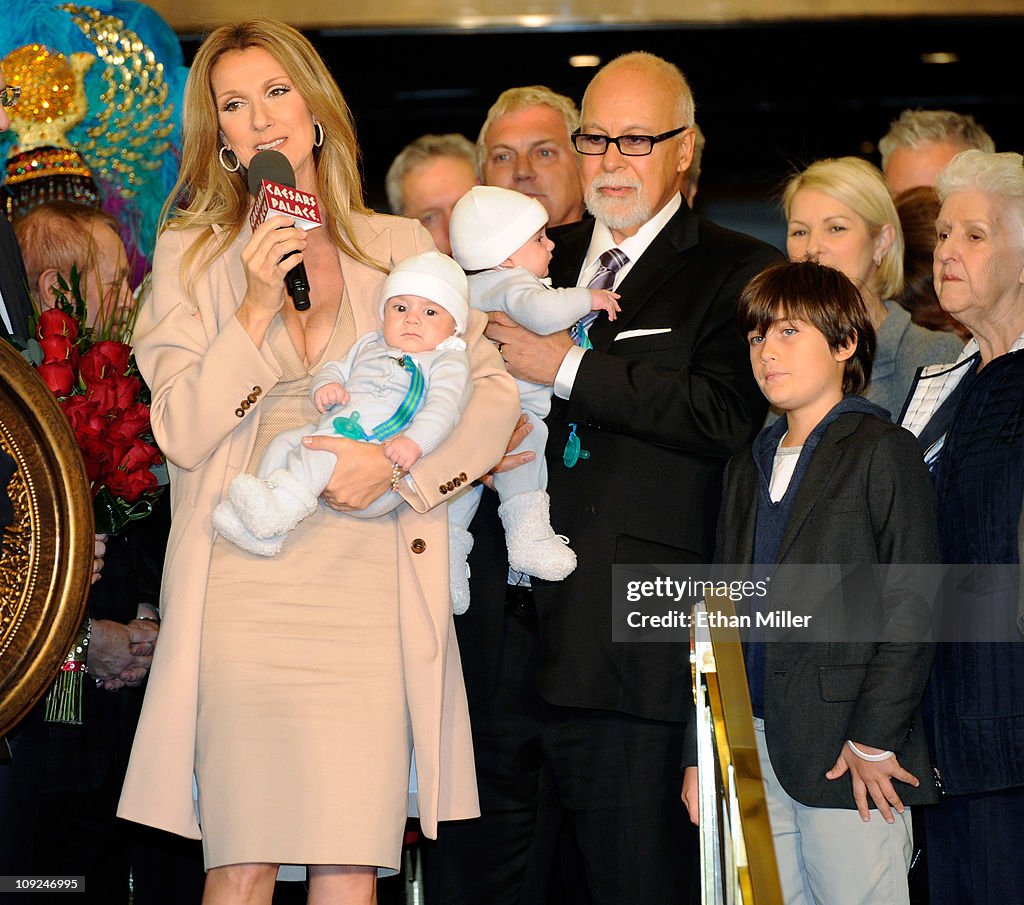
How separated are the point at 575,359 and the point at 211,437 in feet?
2.93

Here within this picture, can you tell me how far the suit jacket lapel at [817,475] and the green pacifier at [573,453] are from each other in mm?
522

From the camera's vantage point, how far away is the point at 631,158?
3.59 metres

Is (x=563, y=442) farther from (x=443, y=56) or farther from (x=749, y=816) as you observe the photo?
(x=443, y=56)

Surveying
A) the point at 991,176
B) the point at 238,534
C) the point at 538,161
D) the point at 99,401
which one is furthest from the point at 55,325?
the point at 991,176

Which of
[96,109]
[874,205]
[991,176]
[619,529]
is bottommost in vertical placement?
[619,529]

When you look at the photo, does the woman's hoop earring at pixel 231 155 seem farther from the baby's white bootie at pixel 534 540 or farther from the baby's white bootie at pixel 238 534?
the baby's white bootie at pixel 534 540

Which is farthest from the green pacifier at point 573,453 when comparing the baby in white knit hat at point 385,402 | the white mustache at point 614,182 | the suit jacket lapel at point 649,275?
the white mustache at point 614,182

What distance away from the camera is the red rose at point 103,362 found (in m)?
3.20

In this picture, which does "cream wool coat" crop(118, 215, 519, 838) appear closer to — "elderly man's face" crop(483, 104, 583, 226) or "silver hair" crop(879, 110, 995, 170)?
"elderly man's face" crop(483, 104, 583, 226)

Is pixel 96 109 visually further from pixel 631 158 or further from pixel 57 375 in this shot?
pixel 631 158

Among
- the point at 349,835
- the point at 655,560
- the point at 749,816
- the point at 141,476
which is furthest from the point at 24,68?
the point at 749,816

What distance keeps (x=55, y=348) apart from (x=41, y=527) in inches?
17.1

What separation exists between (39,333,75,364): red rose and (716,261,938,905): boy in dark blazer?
1.43 m

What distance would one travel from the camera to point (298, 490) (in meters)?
2.78
